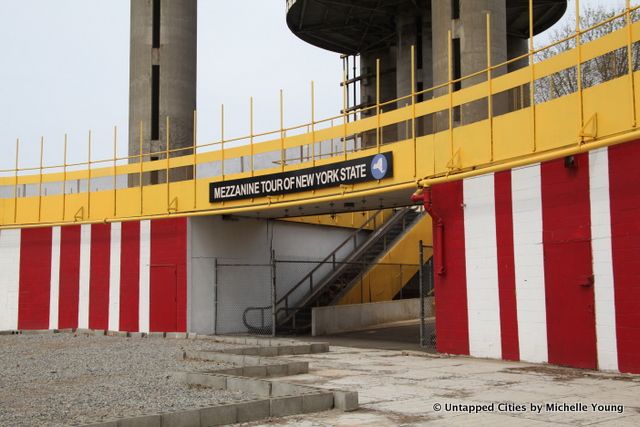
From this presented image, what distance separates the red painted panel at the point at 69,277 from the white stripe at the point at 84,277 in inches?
5.7

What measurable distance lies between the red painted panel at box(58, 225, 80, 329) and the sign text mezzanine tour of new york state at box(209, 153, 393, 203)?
6165mm

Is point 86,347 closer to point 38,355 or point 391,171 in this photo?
point 38,355

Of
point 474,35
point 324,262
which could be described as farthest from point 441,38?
point 324,262

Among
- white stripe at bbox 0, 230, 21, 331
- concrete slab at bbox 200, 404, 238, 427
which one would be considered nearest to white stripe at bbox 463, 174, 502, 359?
concrete slab at bbox 200, 404, 238, 427

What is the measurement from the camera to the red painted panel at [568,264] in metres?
13.5

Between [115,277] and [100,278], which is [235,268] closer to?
[115,277]

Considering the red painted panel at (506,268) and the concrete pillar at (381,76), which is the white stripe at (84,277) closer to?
the red painted panel at (506,268)

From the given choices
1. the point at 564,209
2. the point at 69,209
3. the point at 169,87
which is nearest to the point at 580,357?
the point at 564,209

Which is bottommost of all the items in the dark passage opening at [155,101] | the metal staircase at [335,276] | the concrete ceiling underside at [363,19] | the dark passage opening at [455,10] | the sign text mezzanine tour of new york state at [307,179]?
the metal staircase at [335,276]

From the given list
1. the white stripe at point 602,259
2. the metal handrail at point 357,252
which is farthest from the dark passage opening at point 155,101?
the white stripe at point 602,259

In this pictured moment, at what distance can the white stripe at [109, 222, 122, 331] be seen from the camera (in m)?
24.9

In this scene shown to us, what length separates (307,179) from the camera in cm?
2067

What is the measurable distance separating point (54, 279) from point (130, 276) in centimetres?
350

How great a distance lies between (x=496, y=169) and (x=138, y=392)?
28.8 feet
